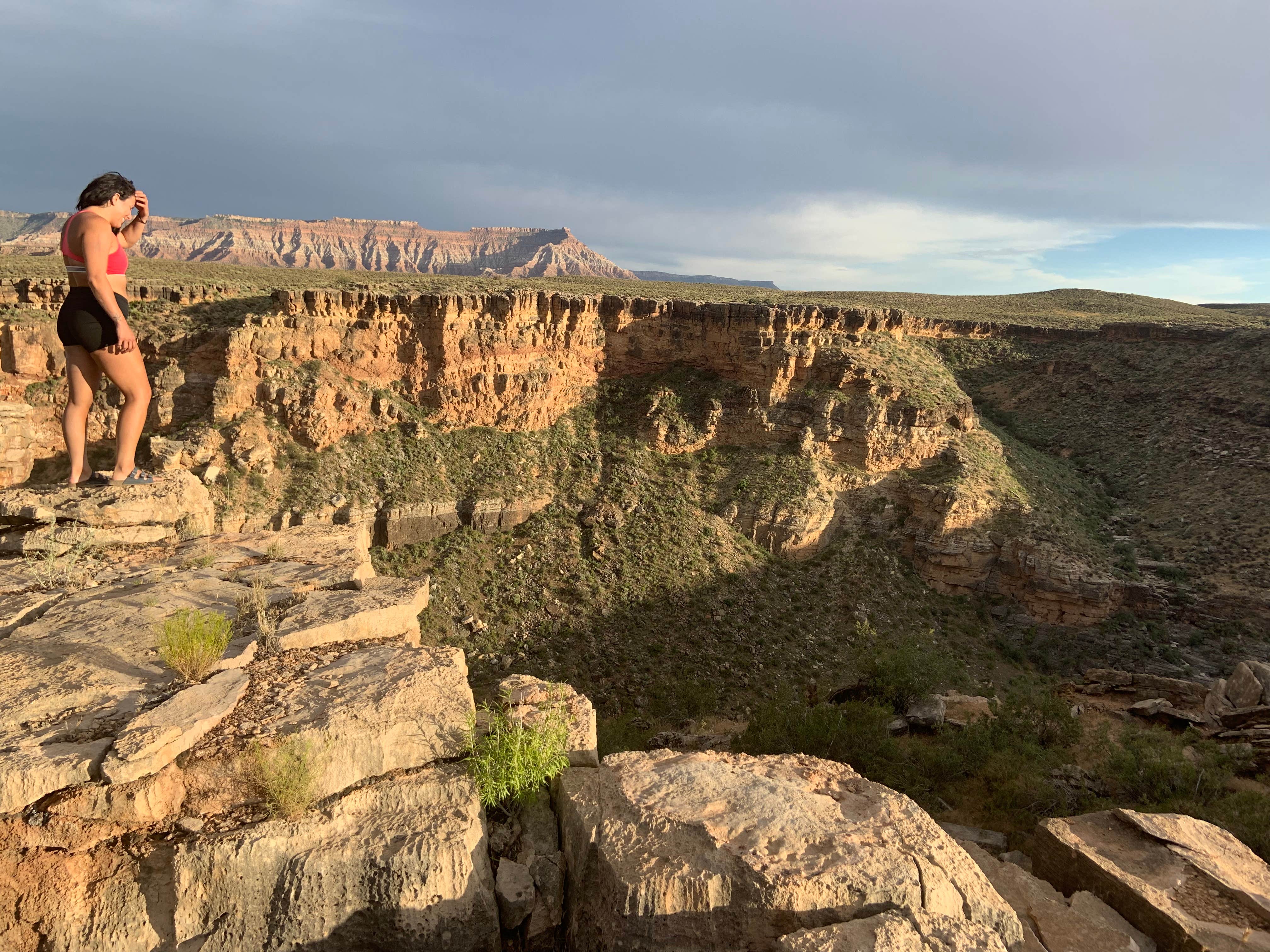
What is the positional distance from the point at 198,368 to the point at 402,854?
77.4 feet

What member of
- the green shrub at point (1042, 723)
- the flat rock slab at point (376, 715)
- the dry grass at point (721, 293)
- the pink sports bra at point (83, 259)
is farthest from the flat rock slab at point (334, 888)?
the dry grass at point (721, 293)

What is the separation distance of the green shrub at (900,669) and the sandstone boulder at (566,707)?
1136 cm

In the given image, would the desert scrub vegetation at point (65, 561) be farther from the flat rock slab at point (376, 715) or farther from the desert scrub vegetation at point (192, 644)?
the flat rock slab at point (376, 715)

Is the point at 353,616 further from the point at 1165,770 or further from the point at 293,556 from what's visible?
the point at 1165,770

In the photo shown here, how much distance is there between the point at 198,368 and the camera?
22.0m

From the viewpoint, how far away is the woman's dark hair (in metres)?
6.70

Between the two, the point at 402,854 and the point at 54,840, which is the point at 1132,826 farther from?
the point at 54,840

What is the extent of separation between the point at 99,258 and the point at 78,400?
174 centimetres

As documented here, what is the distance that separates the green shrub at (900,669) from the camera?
15047 millimetres

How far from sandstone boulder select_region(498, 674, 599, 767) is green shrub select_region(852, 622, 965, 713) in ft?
37.3

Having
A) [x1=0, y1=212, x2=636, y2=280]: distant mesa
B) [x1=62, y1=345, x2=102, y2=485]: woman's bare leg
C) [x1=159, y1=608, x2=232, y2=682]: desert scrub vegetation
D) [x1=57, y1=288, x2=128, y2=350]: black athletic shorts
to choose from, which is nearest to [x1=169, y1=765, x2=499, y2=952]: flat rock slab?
[x1=159, y1=608, x2=232, y2=682]: desert scrub vegetation

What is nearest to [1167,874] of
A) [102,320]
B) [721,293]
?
[102,320]

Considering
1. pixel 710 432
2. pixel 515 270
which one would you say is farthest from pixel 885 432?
pixel 515 270

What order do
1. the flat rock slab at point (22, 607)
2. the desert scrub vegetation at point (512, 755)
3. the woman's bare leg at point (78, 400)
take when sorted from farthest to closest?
the woman's bare leg at point (78, 400) → the flat rock slab at point (22, 607) → the desert scrub vegetation at point (512, 755)
